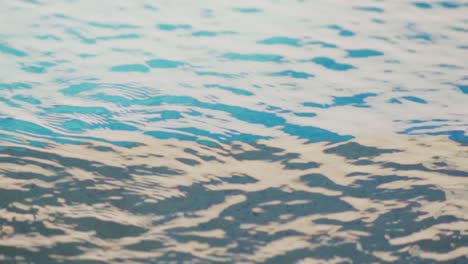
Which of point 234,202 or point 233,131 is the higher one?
point 233,131

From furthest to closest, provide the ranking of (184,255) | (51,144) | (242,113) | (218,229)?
(242,113)
(51,144)
(218,229)
(184,255)

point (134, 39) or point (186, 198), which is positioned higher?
point (134, 39)

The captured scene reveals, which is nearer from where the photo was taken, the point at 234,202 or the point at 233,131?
the point at 234,202

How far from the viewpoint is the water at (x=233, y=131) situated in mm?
2621

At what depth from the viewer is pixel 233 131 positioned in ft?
12.0

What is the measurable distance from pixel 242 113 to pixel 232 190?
974 mm

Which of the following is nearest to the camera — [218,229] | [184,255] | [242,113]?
[184,255]

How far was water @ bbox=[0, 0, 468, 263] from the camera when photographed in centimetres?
262

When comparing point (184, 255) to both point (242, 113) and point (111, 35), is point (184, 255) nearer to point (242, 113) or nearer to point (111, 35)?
point (242, 113)

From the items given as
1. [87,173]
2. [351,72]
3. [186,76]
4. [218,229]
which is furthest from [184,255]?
[351,72]

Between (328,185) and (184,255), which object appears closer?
(184,255)

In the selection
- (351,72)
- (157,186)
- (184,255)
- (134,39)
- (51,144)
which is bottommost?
(184,255)

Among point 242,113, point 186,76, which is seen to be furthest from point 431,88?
point 186,76

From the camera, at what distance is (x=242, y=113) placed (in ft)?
12.7
